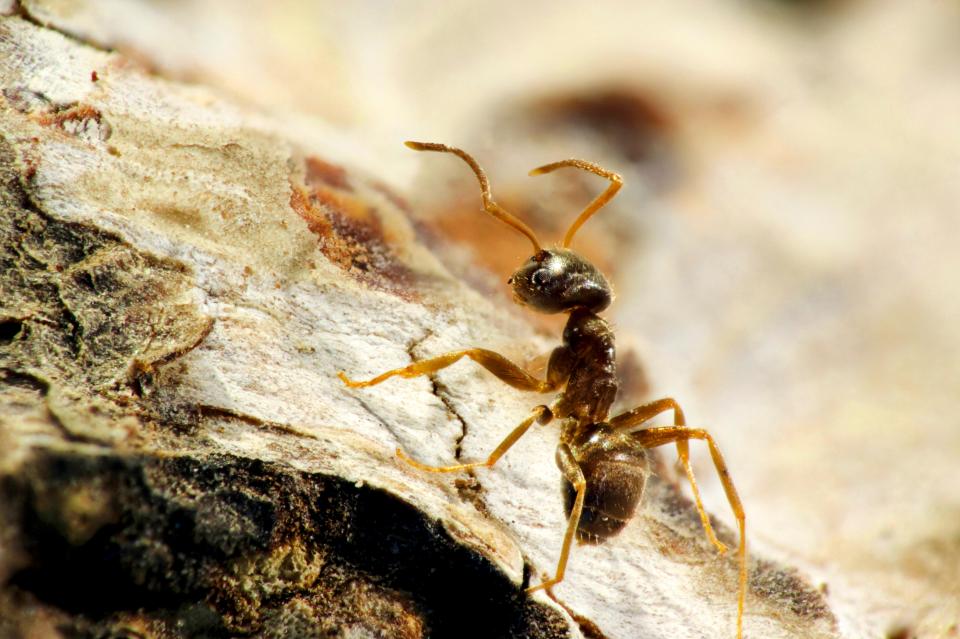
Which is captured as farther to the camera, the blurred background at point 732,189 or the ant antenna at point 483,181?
the blurred background at point 732,189

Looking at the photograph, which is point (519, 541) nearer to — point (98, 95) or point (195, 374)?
point (195, 374)

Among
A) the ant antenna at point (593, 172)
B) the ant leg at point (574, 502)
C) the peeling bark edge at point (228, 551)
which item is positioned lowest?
the peeling bark edge at point (228, 551)

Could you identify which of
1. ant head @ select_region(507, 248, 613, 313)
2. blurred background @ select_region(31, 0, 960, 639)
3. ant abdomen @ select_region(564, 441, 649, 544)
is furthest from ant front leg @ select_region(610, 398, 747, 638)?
ant head @ select_region(507, 248, 613, 313)

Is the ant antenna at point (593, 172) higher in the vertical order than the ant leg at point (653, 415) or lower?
higher

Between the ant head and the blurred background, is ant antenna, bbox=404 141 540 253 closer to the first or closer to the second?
the ant head

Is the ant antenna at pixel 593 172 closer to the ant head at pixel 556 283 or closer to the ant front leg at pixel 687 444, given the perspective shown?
the ant head at pixel 556 283

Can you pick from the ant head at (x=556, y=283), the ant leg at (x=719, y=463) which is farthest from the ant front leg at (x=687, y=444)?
the ant head at (x=556, y=283)

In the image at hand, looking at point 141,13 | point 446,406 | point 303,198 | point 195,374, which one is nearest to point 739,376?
point 446,406

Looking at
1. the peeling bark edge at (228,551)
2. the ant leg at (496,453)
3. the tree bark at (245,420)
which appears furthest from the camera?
the ant leg at (496,453)
